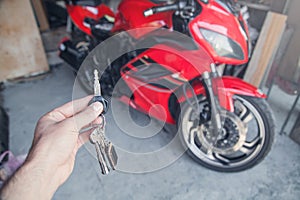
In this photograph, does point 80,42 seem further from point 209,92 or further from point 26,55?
point 209,92

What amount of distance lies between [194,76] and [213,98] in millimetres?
150

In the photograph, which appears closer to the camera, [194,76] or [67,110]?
[67,110]

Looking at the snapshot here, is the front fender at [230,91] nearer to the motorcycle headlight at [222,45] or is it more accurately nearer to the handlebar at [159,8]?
the motorcycle headlight at [222,45]

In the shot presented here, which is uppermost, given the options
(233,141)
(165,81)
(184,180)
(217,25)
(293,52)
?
(217,25)

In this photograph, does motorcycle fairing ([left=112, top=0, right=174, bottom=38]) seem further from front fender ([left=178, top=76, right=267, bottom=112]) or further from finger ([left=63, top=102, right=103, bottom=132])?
finger ([left=63, top=102, right=103, bottom=132])

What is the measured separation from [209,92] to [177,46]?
28 cm

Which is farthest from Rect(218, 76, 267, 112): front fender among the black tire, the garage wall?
the black tire

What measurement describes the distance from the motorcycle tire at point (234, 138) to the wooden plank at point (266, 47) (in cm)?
69

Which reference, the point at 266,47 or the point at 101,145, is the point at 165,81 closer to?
the point at 101,145

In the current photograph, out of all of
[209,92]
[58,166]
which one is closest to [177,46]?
[209,92]

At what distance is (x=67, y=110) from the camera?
72 cm

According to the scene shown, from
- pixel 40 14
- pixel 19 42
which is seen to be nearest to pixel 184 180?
pixel 19 42

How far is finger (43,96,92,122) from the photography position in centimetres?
69

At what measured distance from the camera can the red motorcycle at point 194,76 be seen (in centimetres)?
108
